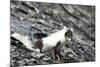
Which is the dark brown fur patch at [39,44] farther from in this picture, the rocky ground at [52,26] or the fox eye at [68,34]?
the fox eye at [68,34]

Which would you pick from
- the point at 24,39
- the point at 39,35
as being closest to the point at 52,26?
the point at 39,35

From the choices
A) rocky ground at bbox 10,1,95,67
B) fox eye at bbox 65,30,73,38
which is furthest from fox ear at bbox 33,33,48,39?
fox eye at bbox 65,30,73,38

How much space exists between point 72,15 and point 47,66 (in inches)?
27.4

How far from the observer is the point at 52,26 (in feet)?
7.37

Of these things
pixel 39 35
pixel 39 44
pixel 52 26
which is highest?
pixel 52 26

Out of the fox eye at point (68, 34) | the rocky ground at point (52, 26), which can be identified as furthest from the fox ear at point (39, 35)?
the fox eye at point (68, 34)

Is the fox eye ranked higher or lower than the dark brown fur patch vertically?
higher

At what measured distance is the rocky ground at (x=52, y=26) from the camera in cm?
211

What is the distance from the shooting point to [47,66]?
2.24m

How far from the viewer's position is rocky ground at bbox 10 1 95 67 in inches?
82.9

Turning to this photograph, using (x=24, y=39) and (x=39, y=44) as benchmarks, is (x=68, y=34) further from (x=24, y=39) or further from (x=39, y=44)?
(x=24, y=39)

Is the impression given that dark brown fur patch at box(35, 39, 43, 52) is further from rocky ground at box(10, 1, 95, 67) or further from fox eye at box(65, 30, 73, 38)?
fox eye at box(65, 30, 73, 38)
